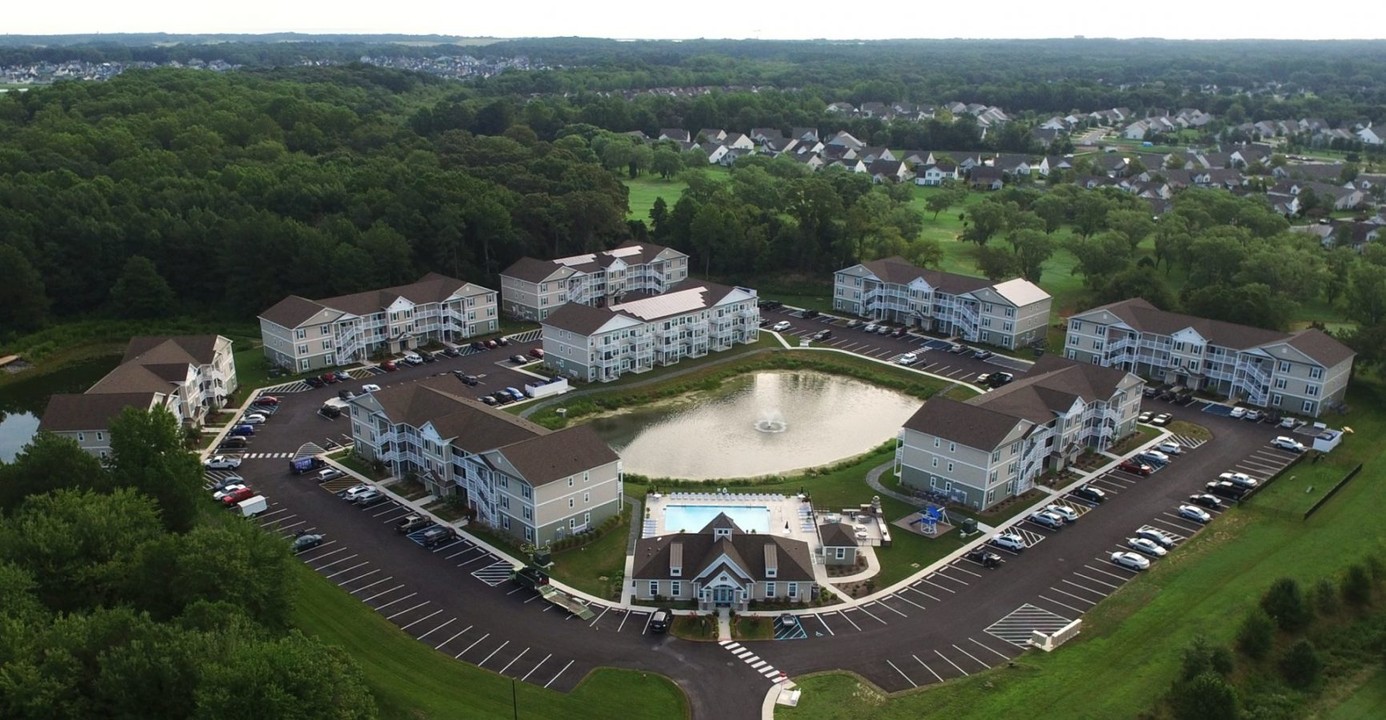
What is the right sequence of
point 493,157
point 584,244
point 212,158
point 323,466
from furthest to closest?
point 493,157
point 212,158
point 584,244
point 323,466

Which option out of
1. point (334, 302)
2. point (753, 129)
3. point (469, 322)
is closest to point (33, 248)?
point (334, 302)

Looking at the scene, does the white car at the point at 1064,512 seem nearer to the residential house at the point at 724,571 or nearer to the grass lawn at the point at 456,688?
the residential house at the point at 724,571

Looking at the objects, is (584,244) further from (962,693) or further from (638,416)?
(962,693)

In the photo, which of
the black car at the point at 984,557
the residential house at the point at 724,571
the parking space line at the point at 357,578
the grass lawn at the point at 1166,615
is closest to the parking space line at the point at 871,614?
the residential house at the point at 724,571

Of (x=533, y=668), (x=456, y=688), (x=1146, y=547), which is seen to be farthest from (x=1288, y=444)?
(x=456, y=688)

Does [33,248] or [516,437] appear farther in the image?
[33,248]

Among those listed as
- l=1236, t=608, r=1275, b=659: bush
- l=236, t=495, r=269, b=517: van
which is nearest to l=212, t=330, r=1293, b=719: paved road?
l=236, t=495, r=269, b=517: van

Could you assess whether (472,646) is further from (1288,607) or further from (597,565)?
(1288,607)
